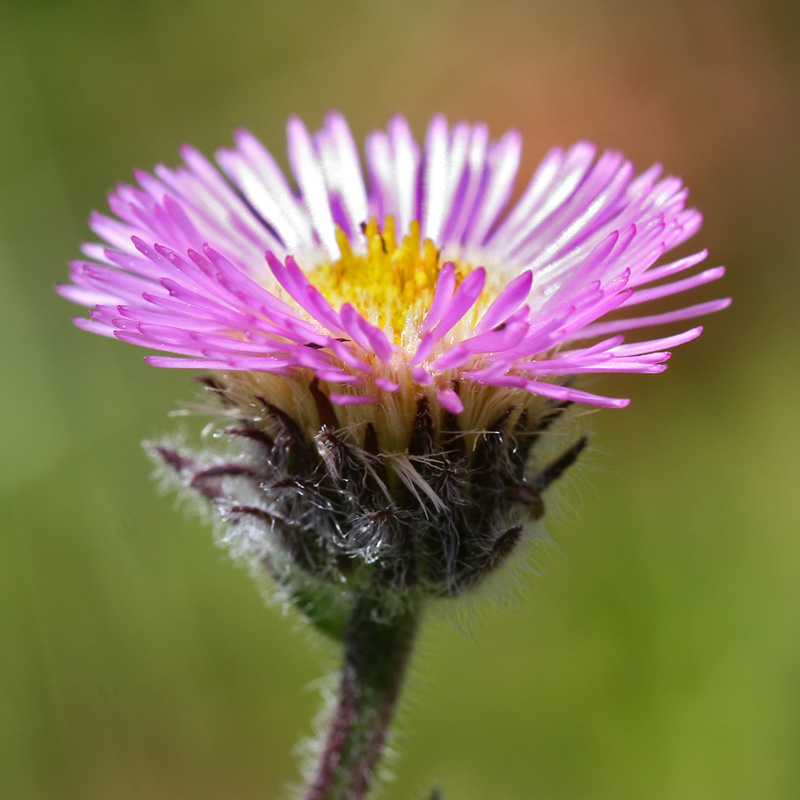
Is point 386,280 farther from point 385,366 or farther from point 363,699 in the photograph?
point 363,699

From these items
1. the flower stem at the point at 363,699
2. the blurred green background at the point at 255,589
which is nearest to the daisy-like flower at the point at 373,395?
the flower stem at the point at 363,699

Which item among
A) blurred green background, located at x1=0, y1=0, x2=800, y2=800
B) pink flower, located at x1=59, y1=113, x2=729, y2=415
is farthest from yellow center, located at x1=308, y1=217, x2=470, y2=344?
blurred green background, located at x1=0, y1=0, x2=800, y2=800

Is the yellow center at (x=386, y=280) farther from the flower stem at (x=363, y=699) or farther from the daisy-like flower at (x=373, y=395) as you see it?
the flower stem at (x=363, y=699)

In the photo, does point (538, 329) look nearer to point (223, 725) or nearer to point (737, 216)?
point (223, 725)

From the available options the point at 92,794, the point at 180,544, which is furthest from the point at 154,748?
the point at 180,544

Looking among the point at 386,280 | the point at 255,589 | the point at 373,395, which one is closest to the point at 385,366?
the point at 373,395

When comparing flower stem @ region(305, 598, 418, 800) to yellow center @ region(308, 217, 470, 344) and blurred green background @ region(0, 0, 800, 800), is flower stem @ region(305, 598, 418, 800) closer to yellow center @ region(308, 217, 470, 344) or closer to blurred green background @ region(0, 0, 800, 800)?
blurred green background @ region(0, 0, 800, 800)
